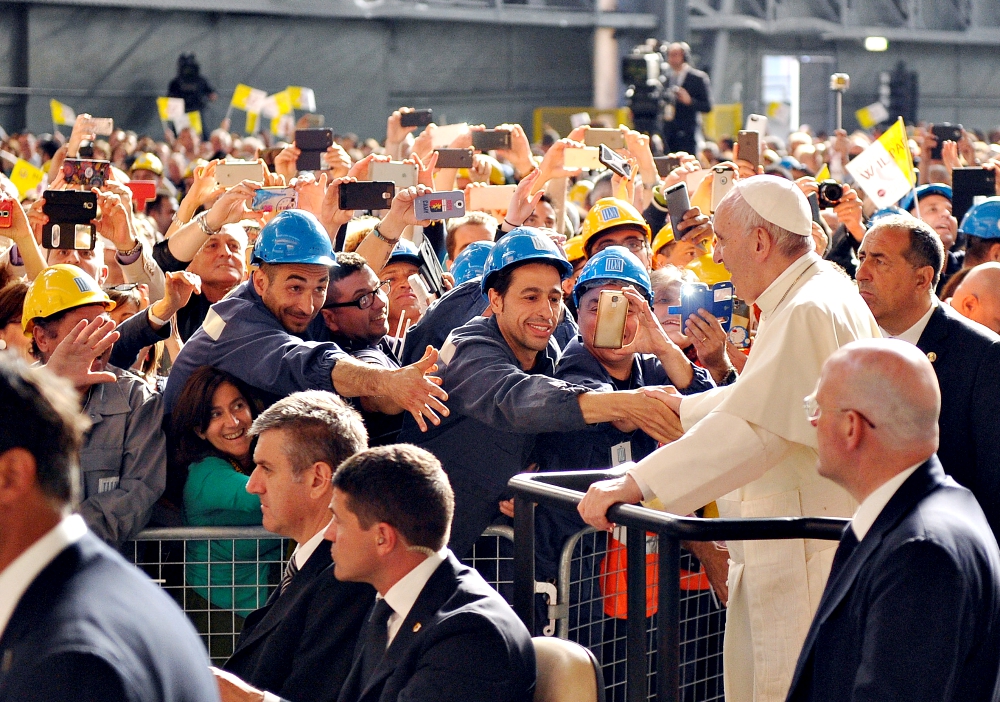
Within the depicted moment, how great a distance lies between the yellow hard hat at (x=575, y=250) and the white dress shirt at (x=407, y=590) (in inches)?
127

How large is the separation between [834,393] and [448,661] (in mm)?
982

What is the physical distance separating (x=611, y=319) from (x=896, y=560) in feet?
6.27

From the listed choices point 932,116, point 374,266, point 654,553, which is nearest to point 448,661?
point 654,553

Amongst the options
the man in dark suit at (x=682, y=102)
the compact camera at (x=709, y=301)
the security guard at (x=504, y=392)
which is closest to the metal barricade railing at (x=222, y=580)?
the security guard at (x=504, y=392)

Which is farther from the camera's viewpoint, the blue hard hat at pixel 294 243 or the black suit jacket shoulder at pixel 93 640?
the blue hard hat at pixel 294 243

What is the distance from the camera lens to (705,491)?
3275 millimetres

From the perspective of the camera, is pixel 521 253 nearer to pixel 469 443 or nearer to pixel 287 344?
pixel 469 443

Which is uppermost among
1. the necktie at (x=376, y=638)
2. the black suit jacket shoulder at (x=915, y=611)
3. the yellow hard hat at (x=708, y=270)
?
the yellow hard hat at (x=708, y=270)

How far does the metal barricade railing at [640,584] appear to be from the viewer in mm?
2824

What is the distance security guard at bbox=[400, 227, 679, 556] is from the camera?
388cm

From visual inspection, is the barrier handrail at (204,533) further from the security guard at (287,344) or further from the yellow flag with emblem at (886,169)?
the yellow flag with emblem at (886,169)

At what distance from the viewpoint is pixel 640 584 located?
2.96 m

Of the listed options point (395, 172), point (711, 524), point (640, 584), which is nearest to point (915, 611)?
point (711, 524)

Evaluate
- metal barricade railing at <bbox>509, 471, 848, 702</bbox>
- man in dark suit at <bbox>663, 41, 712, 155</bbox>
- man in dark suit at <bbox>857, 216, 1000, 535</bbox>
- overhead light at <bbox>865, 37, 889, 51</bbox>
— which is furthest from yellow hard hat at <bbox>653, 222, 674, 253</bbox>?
overhead light at <bbox>865, 37, 889, 51</bbox>
